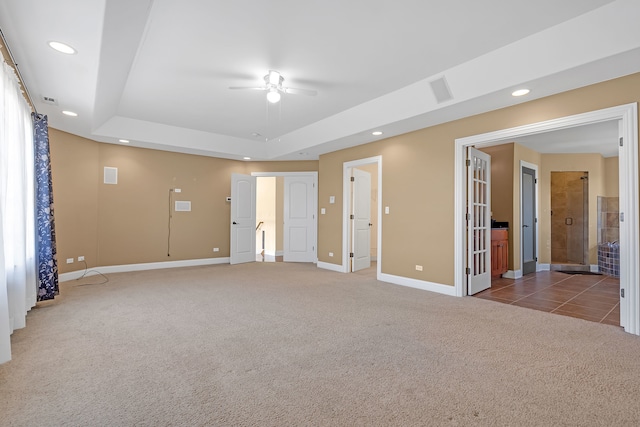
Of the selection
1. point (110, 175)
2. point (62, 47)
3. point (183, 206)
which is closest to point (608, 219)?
point (183, 206)

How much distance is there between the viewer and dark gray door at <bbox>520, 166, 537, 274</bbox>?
6.19 m

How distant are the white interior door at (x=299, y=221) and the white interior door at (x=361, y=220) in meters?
1.51

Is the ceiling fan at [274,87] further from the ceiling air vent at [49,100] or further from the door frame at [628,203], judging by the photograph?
the door frame at [628,203]

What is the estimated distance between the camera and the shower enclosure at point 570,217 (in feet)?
23.3

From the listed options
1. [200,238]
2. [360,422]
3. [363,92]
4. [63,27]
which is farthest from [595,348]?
[200,238]

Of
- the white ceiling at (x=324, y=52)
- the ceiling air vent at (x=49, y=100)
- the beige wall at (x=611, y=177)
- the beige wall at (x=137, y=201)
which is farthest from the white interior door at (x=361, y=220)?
the beige wall at (x=611, y=177)

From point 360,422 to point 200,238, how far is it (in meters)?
6.23

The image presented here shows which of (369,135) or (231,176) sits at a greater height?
(369,135)

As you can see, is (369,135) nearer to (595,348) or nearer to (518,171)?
(518,171)

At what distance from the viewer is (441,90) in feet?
12.4

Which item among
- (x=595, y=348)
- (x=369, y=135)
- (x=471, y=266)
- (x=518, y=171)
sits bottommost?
(x=595, y=348)

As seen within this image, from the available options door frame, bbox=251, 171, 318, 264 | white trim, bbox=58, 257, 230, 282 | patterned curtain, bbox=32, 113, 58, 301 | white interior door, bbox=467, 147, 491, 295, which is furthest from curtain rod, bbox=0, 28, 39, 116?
white interior door, bbox=467, 147, 491, 295

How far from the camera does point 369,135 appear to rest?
5277mm

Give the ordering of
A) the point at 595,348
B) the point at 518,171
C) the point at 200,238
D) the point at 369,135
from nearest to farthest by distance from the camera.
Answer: the point at 595,348 → the point at 369,135 → the point at 518,171 → the point at 200,238
